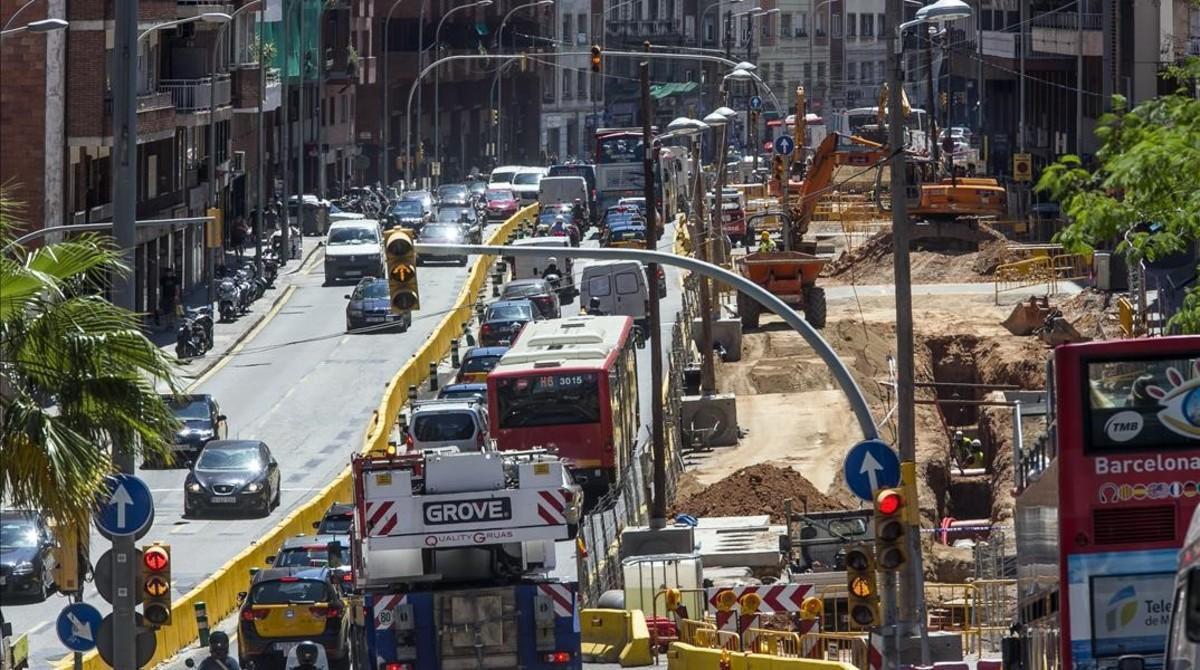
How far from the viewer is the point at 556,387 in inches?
1586

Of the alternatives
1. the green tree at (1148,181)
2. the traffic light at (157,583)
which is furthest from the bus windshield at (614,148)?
the traffic light at (157,583)

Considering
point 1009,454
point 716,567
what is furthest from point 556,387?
point 1009,454

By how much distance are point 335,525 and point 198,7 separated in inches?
1500

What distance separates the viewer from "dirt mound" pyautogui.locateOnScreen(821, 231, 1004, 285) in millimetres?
74062

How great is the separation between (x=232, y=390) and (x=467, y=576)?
2970 centimetres

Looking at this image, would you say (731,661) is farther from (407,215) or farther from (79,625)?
(407,215)

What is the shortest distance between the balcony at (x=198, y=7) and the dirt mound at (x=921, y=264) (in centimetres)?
2146

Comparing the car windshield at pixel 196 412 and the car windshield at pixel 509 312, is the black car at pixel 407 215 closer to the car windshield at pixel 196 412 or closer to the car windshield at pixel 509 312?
the car windshield at pixel 509 312

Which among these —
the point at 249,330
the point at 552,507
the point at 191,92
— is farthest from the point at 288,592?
the point at 191,92

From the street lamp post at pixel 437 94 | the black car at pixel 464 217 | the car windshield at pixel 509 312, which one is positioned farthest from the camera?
the street lamp post at pixel 437 94

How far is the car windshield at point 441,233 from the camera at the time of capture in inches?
2904

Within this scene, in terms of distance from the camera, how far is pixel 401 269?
23766mm

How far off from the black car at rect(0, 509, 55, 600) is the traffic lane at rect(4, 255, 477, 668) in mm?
264

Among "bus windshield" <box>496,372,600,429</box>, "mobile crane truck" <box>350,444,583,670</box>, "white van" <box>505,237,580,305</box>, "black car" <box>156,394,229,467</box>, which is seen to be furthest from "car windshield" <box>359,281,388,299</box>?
"mobile crane truck" <box>350,444,583,670</box>
